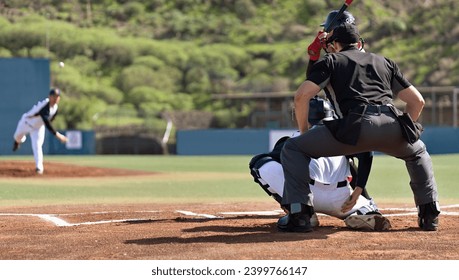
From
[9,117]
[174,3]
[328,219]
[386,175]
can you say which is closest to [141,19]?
[174,3]

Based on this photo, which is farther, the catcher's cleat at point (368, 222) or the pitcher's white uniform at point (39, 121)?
the pitcher's white uniform at point (39, 121)

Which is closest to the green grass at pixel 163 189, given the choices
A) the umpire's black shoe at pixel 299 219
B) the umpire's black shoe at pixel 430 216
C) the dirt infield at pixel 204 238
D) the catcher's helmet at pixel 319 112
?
the dirt infield at pixel 204 238

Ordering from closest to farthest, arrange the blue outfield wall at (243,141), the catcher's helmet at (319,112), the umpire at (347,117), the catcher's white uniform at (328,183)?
1. the umpire at (347,117)
2. the catcher's white uniform at (328,183)
3. the catcher's helmet at (319,112)
4. the blue outfield wall at (243,141)

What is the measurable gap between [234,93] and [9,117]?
1120 inches

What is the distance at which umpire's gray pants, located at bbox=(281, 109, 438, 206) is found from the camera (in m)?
7.06

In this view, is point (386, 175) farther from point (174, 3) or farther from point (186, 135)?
point (174, 3)

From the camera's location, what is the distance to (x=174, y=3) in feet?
303

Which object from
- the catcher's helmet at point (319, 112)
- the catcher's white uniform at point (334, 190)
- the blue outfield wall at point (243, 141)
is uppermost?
the catcher's helmet at point (319, 112)

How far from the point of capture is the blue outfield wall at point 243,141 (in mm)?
39656

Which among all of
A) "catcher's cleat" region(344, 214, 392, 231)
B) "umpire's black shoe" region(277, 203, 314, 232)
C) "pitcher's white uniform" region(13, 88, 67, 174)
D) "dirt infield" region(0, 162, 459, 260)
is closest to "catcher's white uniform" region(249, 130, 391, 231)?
"catcher's cleat" region(344, 214, 392, 231)

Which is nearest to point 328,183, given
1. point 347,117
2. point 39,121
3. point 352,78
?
point 347,117

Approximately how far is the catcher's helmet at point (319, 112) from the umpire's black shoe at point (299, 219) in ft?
2.83

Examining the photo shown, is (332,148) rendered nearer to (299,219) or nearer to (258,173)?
(299,219)

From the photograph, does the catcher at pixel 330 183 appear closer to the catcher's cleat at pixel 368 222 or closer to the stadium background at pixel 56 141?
the catcher's cleat at pixel 368 222
